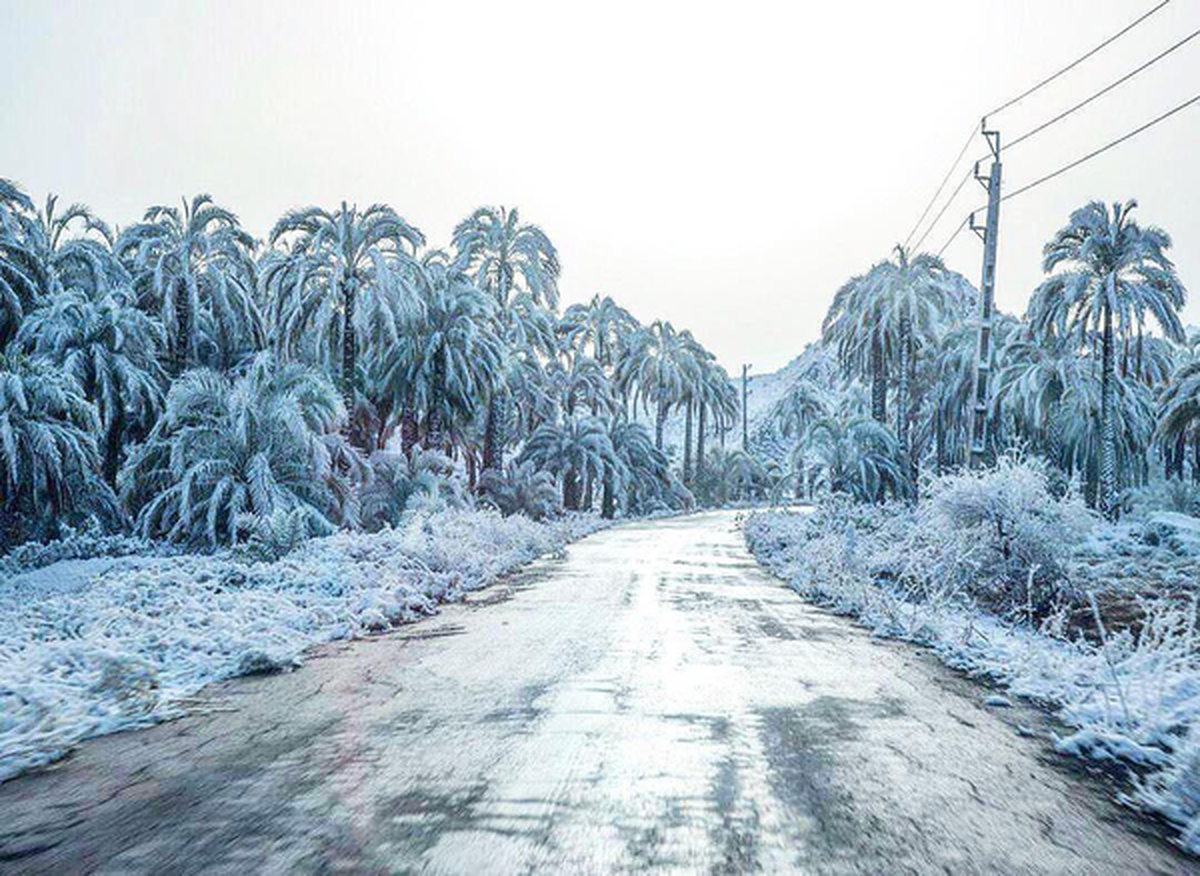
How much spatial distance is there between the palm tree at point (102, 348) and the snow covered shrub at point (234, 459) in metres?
4.18

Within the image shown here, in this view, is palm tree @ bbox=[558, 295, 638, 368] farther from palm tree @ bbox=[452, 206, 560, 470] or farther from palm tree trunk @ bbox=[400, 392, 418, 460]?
palm tree trunk @ bbox=[400, 392, 418, 460]

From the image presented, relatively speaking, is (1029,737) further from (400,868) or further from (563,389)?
(563,389)

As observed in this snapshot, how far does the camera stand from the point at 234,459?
17219mm

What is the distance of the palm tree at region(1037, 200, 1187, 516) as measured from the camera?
25562 millimetres

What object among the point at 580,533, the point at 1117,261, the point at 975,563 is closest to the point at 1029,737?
the point at 975,563

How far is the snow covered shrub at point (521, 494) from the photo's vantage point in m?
30.5

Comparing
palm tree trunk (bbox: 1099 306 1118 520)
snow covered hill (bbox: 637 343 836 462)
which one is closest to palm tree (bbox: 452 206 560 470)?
palm tree trunk (bbox: 1099 306 1118 520)

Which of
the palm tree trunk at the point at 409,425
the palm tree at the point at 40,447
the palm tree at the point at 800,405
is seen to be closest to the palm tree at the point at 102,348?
the palm tree at the point at 40,447

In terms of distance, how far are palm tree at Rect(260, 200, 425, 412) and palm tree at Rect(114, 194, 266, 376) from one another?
7.51 feet

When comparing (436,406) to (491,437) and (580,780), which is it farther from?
(580,780)

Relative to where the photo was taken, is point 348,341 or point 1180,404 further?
point 1180,404

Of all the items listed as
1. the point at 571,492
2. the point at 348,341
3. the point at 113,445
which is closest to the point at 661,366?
the point at 571,492

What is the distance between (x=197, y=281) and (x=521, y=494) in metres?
12.5

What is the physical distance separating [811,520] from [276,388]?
14.7 meters
